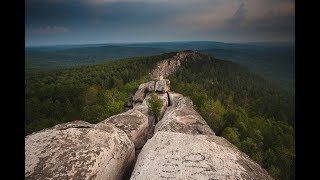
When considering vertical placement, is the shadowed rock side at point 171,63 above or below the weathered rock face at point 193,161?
above

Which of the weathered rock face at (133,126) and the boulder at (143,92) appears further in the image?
the boulder at (143,92)

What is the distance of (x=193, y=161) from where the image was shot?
24.7 ft

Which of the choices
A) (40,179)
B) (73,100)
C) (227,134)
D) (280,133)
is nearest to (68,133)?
(40,179)

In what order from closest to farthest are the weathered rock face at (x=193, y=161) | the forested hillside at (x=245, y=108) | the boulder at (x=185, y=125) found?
1. the weathered rock face at (x=193, y=161)
2. the boulder at (x=185, y=125)
3. the forested hillside at (x=245, y=108)

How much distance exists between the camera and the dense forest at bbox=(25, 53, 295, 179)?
124 feet

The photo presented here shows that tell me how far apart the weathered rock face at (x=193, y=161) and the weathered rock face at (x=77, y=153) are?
0.93m

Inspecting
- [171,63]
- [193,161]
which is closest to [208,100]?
[193,161]

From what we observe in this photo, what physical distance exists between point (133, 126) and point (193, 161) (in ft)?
20.0

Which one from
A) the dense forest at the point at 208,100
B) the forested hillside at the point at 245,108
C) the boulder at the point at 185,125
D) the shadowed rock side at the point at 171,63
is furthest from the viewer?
the shadowed rock side at the point at 171,63

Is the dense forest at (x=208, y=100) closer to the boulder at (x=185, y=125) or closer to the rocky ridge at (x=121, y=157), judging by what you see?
the rocky ridge at (x=121, y=157)

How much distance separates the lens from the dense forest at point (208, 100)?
124ft

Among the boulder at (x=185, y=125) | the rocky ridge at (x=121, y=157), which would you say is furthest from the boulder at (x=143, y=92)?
the rocky ridge at (x=121, y=157)

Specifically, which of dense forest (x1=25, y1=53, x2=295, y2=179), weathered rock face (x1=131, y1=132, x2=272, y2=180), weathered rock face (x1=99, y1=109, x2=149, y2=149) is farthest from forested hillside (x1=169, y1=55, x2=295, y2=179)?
weathered rock face (x1=99, y1=109, x2=149, y2=149)
